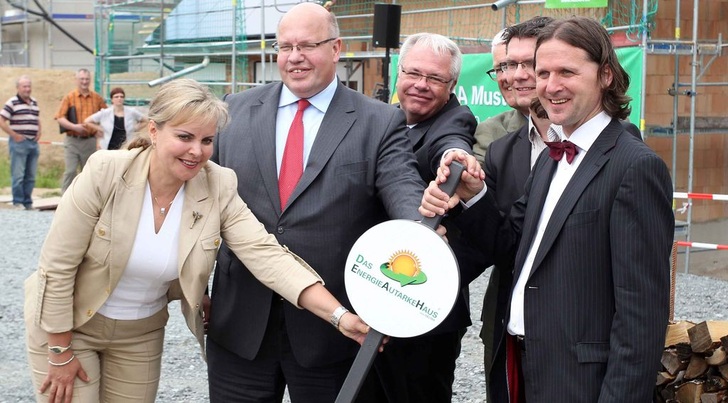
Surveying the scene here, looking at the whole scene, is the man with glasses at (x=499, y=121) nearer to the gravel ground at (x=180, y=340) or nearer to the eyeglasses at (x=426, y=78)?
the eyeglasses at (x=426, y=78)

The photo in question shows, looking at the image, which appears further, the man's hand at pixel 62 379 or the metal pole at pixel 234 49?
the metal pole at pixel 234 49

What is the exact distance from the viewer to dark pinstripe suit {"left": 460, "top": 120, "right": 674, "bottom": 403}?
2705 millimetres

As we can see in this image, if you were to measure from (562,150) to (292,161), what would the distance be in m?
→ 1.13

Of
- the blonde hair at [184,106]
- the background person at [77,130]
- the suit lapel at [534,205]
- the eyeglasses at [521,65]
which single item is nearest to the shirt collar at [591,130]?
the suit lapel at [534,205]

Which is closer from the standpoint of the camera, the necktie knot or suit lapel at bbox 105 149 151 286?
suit lapel at bbox 105 149 151 286

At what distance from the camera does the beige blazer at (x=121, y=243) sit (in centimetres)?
340

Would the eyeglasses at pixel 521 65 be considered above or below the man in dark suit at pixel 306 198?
above

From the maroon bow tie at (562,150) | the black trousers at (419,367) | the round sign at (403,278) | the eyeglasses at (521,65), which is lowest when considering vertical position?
the black trousers at (419,367)

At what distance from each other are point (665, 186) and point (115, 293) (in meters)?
1.95

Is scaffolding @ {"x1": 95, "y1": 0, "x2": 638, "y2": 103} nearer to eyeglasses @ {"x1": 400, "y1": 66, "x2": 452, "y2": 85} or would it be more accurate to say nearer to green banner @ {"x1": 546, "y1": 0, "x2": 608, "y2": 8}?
green banner @ {"x1": 546, "y1": 0, "x2": 608, "y2": 8}

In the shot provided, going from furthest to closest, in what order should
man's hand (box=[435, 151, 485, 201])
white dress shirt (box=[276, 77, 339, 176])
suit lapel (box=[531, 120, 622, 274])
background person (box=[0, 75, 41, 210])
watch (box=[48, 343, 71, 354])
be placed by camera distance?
1. background person (box=[0, 75, 41, 210])
2. white dress shirt (box=[276, 77, 339, 176])
3. watch (box=[48, 343, 71, 354])
4. man's hand (box=[435, 151, 485, 201])
5. suit lapel (box=[531, 120, 622, 274])

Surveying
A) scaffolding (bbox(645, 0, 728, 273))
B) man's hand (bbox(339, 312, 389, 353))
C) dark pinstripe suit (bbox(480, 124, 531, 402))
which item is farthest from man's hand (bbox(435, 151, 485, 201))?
scaffolding (bbox(645, 0, 728, 273))

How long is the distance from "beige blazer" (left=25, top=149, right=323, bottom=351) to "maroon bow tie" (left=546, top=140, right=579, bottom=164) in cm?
100

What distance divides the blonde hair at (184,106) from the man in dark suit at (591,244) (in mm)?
1143
